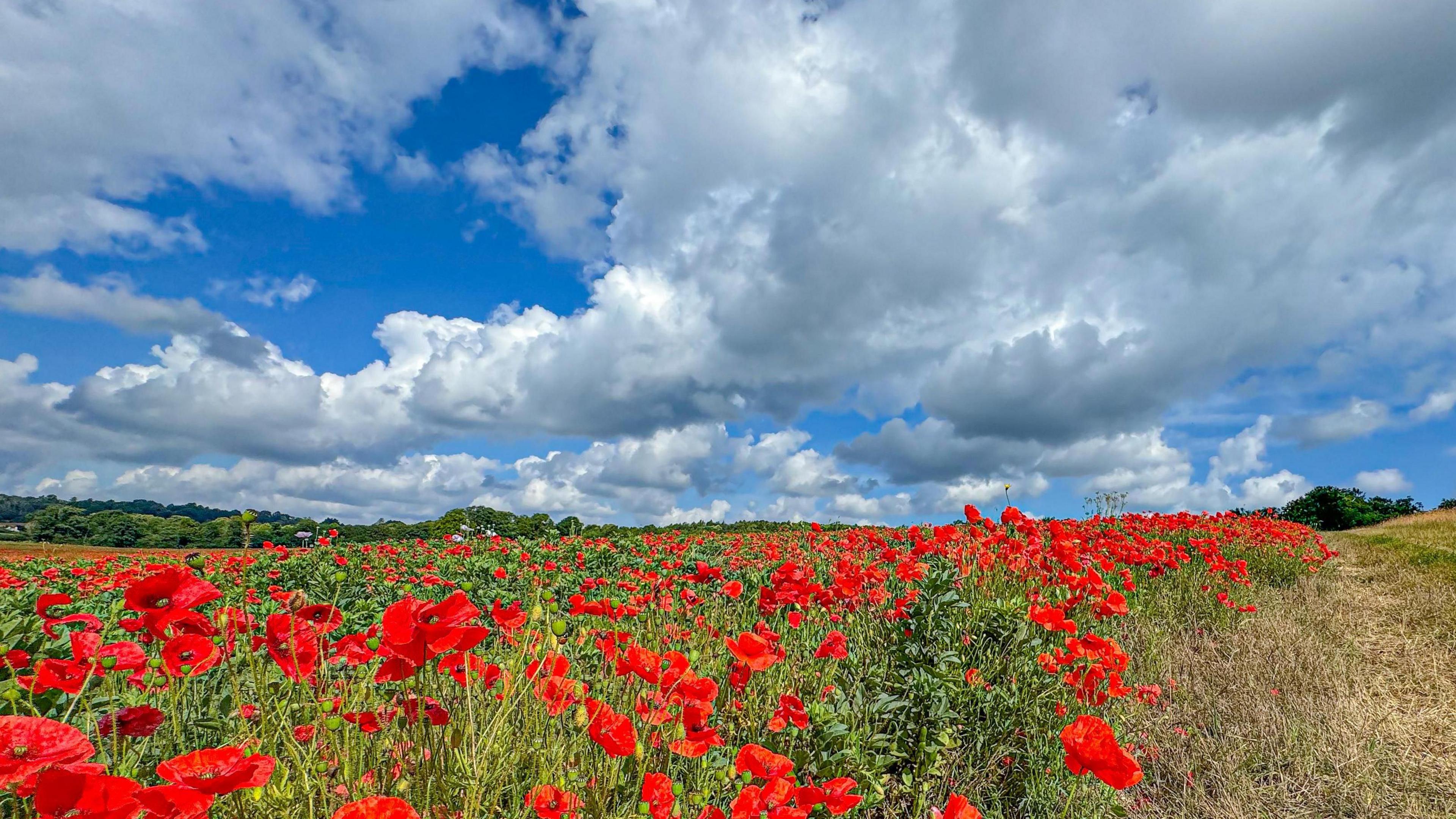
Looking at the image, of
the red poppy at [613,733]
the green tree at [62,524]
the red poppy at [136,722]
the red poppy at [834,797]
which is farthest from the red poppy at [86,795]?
the green tree at [62,524]

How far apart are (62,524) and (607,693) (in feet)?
85.1

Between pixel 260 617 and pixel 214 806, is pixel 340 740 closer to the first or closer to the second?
pixel 214 806

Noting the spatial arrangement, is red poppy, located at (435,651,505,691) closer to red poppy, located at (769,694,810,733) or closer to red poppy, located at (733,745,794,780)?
red poppy, located at (733,745,794,780)

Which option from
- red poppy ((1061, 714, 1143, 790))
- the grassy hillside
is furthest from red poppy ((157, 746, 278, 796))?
the grassy hillside

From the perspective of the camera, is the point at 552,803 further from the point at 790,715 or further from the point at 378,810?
the point at 790,715

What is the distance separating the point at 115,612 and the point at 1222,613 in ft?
26.6

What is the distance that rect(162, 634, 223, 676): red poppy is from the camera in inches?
63.9

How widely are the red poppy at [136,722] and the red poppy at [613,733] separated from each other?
1025 mm

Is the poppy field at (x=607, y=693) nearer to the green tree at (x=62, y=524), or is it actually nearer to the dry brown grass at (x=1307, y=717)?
the dry brown grass at (x=1307, y=717)

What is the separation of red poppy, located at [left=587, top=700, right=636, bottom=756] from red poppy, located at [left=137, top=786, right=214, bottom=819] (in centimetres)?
85

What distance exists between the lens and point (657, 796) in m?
1.73

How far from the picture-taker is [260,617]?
412 centimetres

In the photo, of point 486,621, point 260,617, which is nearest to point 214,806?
point 260,617

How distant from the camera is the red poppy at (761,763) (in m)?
1.80
